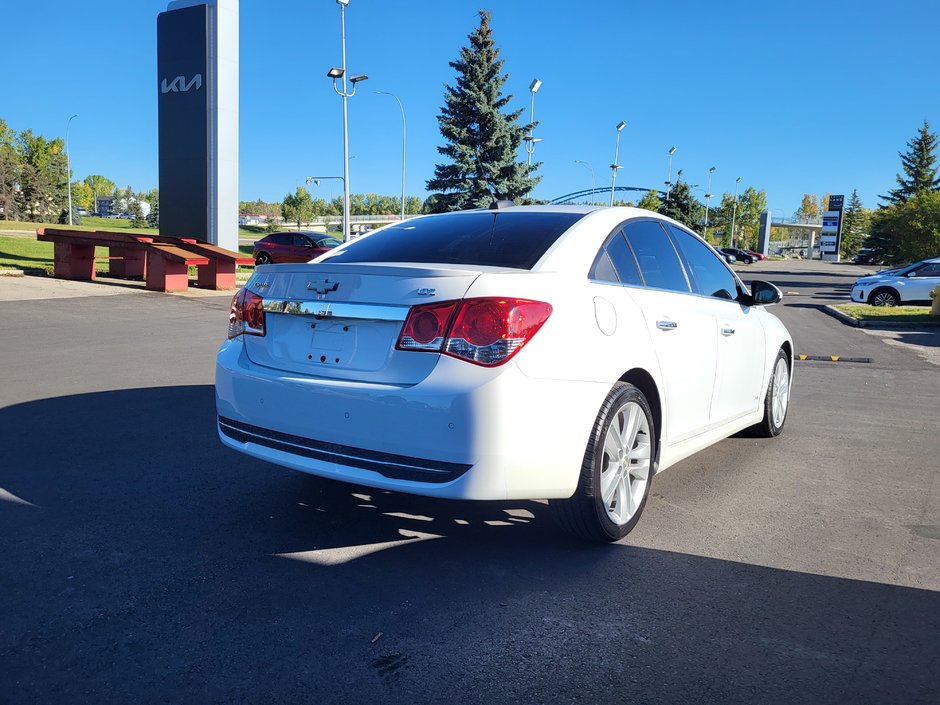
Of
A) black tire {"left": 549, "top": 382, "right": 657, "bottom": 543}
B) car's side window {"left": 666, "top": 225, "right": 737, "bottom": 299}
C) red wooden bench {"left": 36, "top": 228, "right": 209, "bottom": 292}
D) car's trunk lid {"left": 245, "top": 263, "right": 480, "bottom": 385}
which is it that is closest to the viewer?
car's trunk lid {"left": 245, "top": 263, "right": 480, "bottom": 385}

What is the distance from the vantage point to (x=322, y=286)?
11.5ft

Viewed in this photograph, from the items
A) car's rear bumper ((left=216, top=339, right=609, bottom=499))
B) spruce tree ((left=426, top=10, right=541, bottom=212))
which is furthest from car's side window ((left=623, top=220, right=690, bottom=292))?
spruce tree ((left=426, top=10, right=541, bottom=212))

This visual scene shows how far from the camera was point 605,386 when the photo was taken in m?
3.45

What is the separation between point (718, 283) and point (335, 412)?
293cm

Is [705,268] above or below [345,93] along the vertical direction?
below

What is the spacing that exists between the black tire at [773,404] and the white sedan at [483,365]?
5.50 feet

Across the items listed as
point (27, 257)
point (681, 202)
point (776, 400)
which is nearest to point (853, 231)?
point (681, 202)

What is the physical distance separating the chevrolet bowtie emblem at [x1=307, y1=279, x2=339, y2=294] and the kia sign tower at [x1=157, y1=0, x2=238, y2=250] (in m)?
24.5

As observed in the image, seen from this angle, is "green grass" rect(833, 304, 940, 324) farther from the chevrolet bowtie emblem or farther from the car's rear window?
the chevrolet bowtie emblem

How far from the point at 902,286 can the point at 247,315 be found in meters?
22.2

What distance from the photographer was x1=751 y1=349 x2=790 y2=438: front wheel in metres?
5.81

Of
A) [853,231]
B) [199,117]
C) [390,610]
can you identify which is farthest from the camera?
[853,231]

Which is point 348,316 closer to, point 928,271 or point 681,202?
point 928,271

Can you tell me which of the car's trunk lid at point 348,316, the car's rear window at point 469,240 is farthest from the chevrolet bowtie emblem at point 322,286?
the car's rear window at point 469,240
